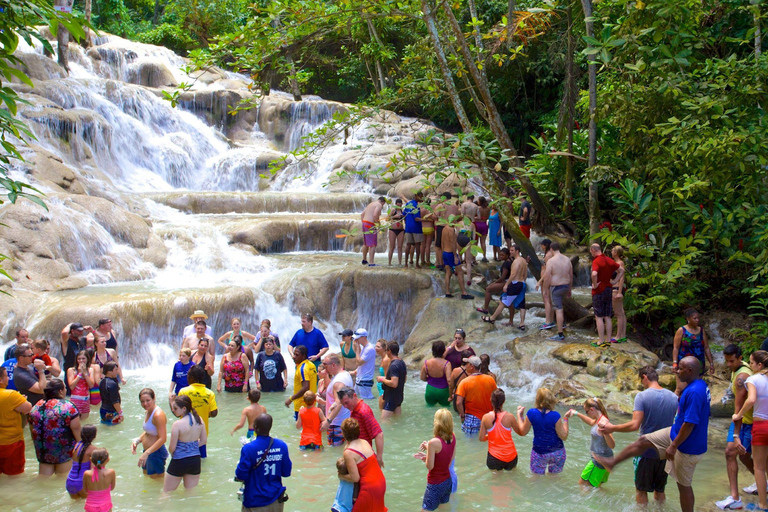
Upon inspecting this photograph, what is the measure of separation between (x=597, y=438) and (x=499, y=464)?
1176 millimetres

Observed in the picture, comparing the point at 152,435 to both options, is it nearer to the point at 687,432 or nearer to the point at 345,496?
the point at 345,496

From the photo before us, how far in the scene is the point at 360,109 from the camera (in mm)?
10586

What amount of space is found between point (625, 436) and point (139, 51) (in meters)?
26.4

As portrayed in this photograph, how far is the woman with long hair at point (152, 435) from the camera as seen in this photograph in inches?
241

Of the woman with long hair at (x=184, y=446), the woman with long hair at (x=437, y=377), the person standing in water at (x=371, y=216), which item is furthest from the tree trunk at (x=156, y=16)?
the woman with long hair at (x=184, y=446)

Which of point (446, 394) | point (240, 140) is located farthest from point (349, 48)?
point (446, 394)

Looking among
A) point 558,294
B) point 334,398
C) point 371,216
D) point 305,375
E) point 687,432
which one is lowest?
point 334,398

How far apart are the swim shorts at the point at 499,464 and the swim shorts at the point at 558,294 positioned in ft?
15.6

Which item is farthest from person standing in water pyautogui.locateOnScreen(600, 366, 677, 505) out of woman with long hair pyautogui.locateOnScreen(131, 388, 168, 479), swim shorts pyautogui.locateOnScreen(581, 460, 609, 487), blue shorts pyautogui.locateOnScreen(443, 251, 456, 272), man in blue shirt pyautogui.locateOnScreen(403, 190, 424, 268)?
man in blue shirt pyautogui.locateOnScreen(403, 190, 424, 268)

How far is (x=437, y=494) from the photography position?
583 cm

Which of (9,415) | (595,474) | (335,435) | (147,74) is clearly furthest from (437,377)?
(147,74)

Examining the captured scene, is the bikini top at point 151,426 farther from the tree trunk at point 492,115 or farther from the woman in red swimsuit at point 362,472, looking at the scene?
the tree trunk at point 492,115

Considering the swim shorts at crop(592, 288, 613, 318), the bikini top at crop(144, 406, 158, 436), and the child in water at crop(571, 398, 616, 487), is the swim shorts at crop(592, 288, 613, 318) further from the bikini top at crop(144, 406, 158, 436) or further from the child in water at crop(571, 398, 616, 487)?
the bikini top at crop(144, 406, 158, 436)

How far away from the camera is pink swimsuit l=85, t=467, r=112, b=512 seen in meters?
5.56
